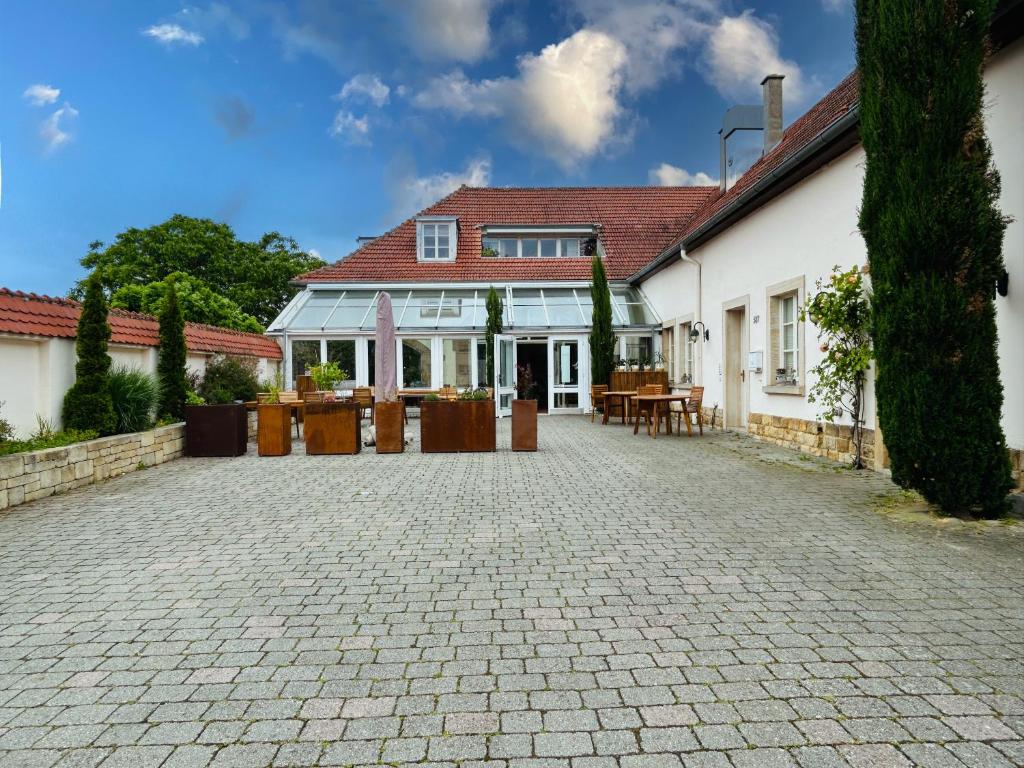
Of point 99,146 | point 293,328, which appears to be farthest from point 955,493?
point 99,146

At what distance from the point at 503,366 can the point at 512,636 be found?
567 inches

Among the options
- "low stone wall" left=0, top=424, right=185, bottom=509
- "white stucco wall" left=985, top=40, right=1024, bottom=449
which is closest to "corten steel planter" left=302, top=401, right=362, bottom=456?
"low stone wall" left=0, top=424, right=185, bottom=509

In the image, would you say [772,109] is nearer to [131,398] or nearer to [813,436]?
[813,436]

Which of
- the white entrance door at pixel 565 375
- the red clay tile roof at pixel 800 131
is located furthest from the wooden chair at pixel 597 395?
the red clay tile roof at pixel 800 131

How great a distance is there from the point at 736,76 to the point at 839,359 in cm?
1149

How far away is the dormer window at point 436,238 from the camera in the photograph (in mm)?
21062

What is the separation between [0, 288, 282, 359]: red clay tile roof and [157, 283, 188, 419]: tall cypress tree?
1.05 feet

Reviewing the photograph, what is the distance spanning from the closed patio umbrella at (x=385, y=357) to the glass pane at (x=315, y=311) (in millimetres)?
7493

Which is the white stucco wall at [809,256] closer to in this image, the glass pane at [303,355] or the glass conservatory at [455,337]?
the glass conservatory at [455,337]

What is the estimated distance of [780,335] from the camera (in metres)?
10.7

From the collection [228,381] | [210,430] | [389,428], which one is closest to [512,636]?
[389,428]

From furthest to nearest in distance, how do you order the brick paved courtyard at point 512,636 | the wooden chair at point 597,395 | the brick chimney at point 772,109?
the wooden chair at point 597,395 → the brick chimney at point 772,109 → the brick paved courtyard at point 512,636

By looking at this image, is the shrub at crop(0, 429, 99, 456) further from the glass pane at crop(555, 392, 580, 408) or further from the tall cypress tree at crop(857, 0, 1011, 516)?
the glass pane at crop(555, 392, 580, 408)

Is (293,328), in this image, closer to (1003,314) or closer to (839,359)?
(839,359)
